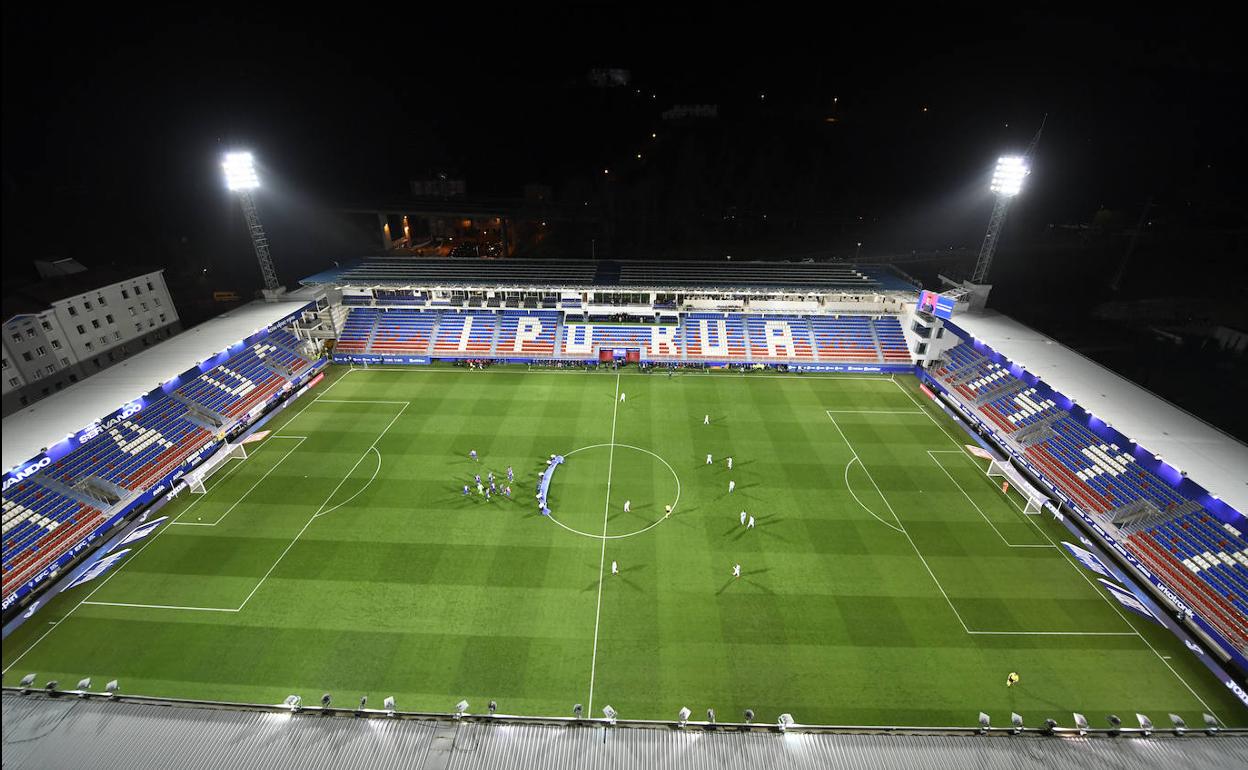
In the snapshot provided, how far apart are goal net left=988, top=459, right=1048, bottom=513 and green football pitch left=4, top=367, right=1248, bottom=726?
578mm

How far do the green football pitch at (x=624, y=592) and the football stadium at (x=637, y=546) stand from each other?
110mm

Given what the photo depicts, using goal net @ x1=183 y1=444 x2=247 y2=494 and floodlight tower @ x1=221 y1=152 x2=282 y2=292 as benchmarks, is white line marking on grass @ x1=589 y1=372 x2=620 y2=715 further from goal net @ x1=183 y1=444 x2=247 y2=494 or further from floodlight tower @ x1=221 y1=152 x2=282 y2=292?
floodlight tower @ x1=221 y1=152 x2=282 y2=292

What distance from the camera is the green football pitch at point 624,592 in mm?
14961

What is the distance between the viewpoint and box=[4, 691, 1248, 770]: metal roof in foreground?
1109cm

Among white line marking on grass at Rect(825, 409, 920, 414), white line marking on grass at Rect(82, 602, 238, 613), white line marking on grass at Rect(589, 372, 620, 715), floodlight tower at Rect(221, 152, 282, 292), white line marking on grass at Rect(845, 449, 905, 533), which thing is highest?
floodlight tower at Rect(221, 152, 282, 292)

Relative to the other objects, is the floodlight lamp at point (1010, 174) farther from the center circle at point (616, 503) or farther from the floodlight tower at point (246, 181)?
the floodlight tower at point (246, 181)

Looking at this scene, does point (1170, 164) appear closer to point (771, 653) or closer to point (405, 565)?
point (771, 653)

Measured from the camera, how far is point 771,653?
52.4ft

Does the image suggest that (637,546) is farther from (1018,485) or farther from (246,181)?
(246,181)

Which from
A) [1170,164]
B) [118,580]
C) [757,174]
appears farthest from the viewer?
[757,174]

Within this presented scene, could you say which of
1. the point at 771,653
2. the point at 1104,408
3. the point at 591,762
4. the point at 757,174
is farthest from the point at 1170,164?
the point at 591,762

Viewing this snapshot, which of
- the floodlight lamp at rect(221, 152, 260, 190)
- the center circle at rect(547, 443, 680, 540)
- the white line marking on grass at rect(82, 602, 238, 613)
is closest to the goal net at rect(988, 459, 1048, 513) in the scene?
→ the center circle at rect(547, 443, 680, 540)

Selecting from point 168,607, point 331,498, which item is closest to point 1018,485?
point 331,498

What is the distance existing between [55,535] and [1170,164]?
83116mm
